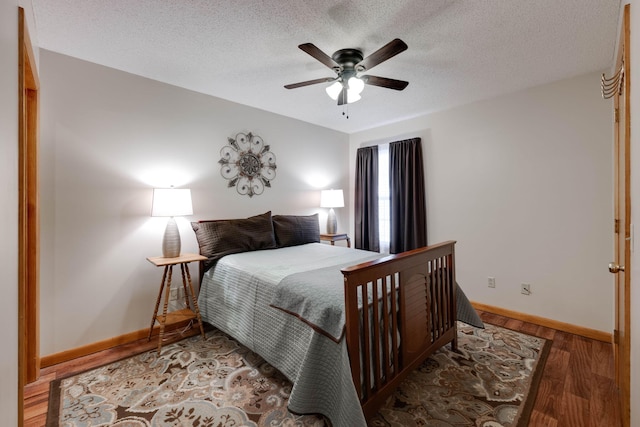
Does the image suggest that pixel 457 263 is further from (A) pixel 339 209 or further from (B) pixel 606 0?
(B) pixel 606 0

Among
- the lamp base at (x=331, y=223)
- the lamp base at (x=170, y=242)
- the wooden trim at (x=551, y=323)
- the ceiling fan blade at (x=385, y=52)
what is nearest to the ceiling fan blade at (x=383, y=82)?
the ceiling fan blade at (x=385, y=52)

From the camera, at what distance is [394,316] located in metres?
1.68

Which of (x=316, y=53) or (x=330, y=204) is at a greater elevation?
(x=316, y=53)

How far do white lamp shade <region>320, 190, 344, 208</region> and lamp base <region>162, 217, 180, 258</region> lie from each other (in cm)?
206

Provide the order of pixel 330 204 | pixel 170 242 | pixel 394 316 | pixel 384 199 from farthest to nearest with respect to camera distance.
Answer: pixel 384 199 < pixel 330 204 < pixel 170 242 < pixel 394 316

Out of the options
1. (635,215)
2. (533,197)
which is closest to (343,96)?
(635,215)

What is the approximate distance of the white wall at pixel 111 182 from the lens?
220 centimetres

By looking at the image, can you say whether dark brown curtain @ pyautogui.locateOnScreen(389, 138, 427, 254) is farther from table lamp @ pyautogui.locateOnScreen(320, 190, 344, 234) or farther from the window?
table lamp @ pyautogui.locateOnScreen(320, 190, 344, 234)

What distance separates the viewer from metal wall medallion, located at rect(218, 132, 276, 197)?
127 inches

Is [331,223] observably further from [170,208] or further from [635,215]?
[635,215]

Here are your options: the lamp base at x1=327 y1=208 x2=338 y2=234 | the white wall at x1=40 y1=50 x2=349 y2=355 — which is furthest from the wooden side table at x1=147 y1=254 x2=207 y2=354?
the lamp base at x1=327 y1=208 x2=338 y2=234

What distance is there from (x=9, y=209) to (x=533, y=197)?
376cm

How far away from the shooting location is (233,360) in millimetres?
2211

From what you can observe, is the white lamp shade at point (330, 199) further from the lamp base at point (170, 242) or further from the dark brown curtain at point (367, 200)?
the lamp base at point (170, 242)
